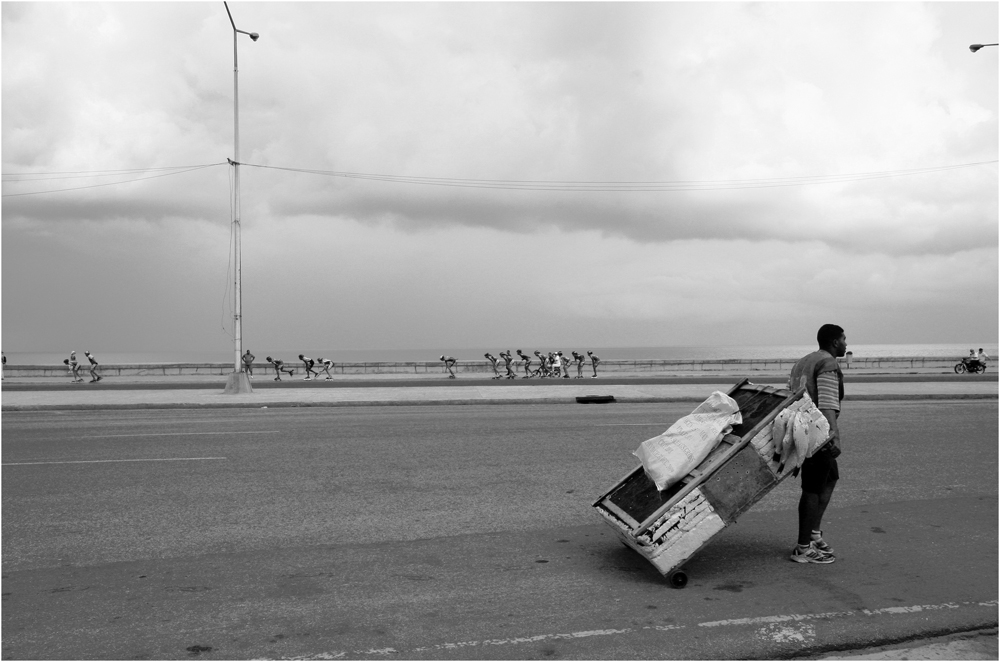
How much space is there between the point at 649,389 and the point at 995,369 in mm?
28415

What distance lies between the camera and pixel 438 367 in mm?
37062

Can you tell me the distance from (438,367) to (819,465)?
32.1 meters

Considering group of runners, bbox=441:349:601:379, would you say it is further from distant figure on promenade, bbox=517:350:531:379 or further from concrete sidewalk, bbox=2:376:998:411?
concrete sidewalk, bbox=2:376:998:411

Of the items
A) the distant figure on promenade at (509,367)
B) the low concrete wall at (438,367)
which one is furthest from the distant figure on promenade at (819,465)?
the low concrete wall at (438,367)

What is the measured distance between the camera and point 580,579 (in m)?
5.16

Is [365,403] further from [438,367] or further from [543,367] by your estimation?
[438,367]

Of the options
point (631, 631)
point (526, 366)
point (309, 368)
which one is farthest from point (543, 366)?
point (631, 631)

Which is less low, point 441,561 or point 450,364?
point 450,364

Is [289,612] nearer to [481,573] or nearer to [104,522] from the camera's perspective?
[481,573]

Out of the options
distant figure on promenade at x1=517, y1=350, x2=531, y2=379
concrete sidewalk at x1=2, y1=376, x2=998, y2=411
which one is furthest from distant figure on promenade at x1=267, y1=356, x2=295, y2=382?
concrete sidewalk at x1=2, y1=376, x2=998, y2=411

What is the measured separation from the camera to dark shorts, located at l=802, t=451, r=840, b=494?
542cm

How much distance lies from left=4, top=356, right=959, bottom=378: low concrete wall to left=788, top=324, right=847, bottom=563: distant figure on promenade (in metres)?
29.4

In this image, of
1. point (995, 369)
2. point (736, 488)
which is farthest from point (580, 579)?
point (995, 369)

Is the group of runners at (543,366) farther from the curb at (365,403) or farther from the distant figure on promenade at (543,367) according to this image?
the curb at (365,403)
